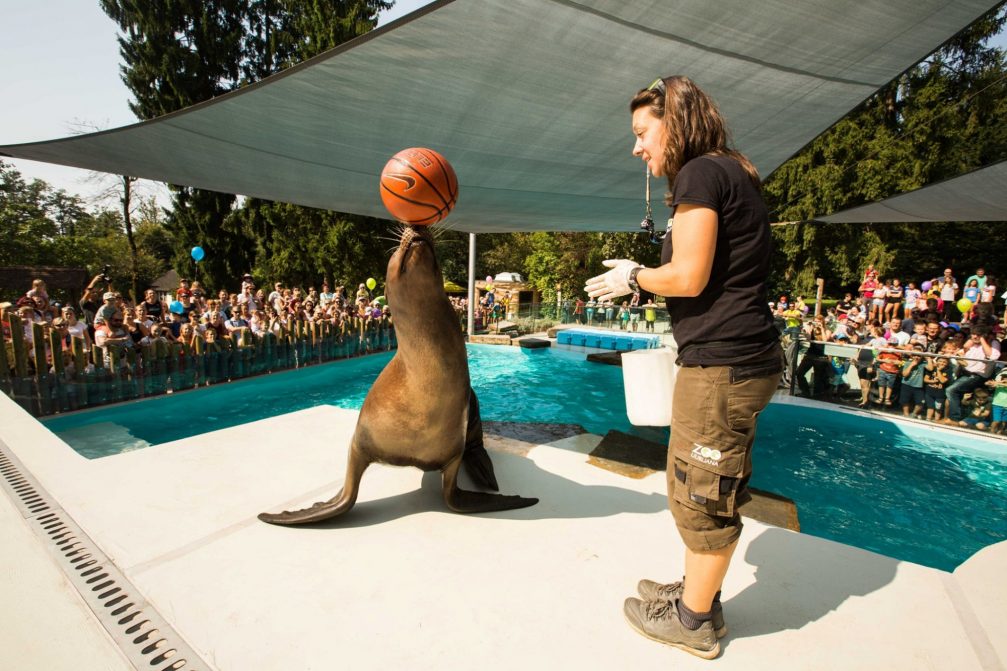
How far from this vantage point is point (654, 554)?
2174mm

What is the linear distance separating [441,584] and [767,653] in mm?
1147

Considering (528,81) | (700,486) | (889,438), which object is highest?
(528,81)

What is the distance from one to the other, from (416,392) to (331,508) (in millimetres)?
705

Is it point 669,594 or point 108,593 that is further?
point 108,593

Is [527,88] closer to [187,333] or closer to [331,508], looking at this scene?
[331,508]

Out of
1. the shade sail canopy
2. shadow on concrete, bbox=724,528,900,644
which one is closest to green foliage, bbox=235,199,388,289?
the shade sail canopy

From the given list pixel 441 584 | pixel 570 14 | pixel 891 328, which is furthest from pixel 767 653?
pixel 891 328

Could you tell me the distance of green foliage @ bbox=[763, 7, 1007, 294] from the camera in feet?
65.5

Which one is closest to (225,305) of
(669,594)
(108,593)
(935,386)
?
(108,593)

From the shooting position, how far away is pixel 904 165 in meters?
19.7

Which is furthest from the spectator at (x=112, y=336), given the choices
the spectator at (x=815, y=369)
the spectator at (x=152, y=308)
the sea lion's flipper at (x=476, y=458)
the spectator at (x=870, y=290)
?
the spectator at (x=870, y=290)

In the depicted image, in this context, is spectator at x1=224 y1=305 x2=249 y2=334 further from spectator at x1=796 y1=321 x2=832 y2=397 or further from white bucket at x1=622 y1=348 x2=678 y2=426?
spectator at x1=796 y1=321 x2=832 y2=397

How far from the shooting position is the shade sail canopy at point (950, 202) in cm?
524

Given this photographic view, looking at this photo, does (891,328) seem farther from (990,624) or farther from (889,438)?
(990,624)
